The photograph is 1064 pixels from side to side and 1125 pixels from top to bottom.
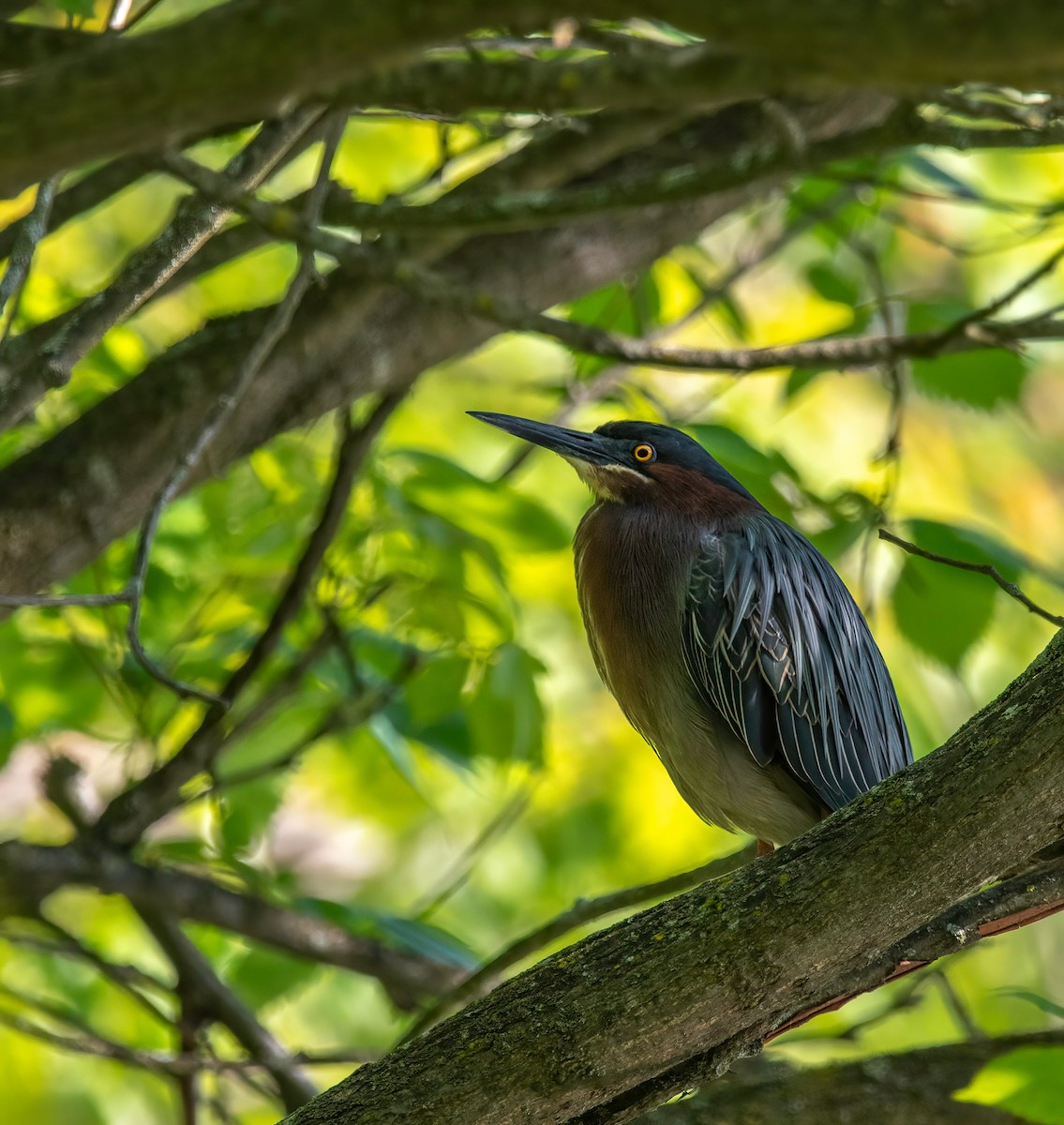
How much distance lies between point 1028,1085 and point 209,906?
7.51ft

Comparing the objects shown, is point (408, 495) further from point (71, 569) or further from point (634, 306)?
point (634, 306)

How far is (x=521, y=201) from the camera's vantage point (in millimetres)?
2318

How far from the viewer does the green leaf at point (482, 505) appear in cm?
335

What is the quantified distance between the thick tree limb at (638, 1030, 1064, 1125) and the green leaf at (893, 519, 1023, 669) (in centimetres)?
94

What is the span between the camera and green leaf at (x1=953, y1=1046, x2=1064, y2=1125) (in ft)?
7.70

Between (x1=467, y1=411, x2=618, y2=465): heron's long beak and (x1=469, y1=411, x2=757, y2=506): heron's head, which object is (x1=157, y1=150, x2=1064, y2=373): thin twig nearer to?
(x1=467, y1=411, x2=618, y2=465): heron's long beak

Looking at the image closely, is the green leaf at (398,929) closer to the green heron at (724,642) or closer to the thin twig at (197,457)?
the green heron at (724,642)

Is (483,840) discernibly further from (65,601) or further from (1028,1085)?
(65,601)

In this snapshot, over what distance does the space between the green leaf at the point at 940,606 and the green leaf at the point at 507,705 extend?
96cm

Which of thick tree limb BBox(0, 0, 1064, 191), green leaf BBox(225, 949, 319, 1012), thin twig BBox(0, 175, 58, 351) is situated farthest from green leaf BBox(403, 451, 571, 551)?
thick tree limb BBox(0, 0, 1064, 191)

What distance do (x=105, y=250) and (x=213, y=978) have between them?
4.03 meters

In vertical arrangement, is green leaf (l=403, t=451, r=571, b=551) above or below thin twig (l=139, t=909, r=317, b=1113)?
above

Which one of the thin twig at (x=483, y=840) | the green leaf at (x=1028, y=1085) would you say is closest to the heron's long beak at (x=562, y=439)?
the thin twig at (x=483, y=840)

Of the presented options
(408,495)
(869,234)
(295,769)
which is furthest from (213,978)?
(869,234)
